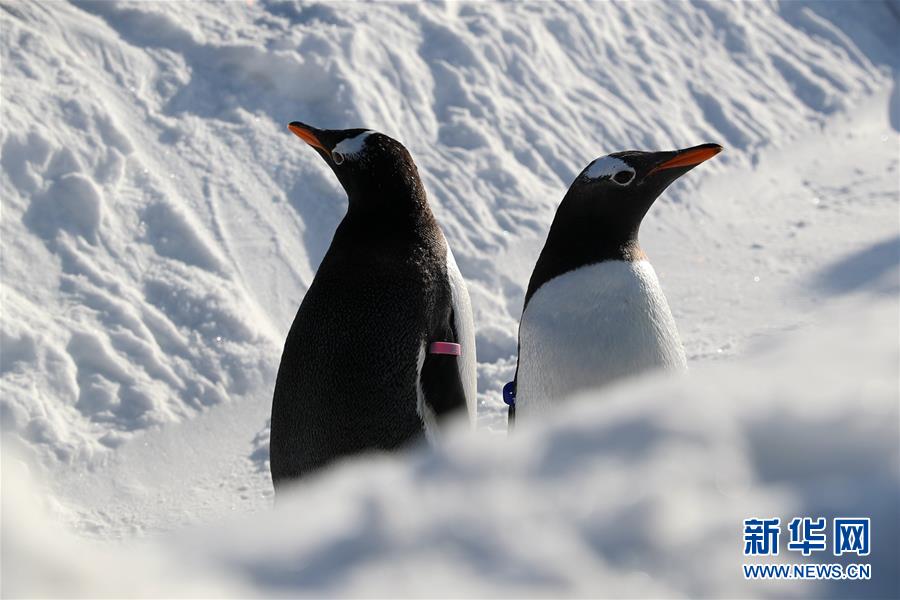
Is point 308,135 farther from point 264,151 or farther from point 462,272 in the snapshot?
point 264,151

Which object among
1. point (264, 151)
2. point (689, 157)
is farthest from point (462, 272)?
point (689, 157)

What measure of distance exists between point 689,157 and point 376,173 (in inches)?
31.9

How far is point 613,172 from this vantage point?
2.58m

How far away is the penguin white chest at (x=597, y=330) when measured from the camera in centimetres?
240

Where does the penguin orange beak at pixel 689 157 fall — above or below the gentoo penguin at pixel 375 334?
above

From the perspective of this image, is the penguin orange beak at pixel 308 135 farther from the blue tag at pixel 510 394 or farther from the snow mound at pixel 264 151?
the snow mound at pixel 264 151

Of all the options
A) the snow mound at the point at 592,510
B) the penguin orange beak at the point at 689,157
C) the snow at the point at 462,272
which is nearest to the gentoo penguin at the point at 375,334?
the snow at the point at 462,272

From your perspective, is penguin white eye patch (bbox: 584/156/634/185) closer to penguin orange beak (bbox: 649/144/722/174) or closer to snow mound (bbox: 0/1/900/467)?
penguin orange beak (bbox: 649/144/722/174)

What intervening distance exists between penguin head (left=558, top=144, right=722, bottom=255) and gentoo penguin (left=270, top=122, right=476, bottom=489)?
36cm

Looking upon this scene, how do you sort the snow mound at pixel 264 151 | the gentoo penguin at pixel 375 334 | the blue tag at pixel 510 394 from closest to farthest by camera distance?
1. the gentoo penguin at pixel 375 334
2. the blue tag at pixel 510 394
3. the snow mound at pixel 264 151

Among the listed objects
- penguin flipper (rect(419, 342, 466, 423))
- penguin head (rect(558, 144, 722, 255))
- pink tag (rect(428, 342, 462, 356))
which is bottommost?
penguin flipper (rect(419, 342, 466, 423))

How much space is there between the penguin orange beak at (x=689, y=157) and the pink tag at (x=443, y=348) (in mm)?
685

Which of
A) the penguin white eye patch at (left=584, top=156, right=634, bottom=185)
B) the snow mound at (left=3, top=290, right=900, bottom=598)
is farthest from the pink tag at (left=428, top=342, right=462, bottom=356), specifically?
the snow mound at (left=3, top=290, right=900, bottom=598)

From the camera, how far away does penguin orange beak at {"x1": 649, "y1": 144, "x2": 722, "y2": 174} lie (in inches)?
104
